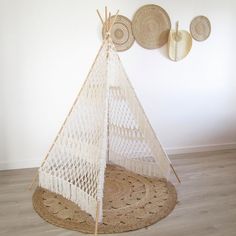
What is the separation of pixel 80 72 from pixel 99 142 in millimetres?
1349

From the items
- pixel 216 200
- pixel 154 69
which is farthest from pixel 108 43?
pixel 216 200

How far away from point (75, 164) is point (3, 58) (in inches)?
58.6

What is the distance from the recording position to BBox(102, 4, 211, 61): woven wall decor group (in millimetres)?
3855

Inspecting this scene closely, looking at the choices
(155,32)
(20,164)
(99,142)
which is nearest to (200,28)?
(155,32)

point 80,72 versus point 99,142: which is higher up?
point 80,72

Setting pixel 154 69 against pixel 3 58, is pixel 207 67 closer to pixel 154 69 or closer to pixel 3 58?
pixel 154 69

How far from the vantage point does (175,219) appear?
2.73m

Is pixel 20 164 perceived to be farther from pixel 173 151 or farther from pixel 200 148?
pixel 200 148

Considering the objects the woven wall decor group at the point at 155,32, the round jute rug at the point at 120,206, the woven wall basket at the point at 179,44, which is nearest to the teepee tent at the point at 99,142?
the round jute rug at the point at 120,206

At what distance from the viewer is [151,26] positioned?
13.0 ft

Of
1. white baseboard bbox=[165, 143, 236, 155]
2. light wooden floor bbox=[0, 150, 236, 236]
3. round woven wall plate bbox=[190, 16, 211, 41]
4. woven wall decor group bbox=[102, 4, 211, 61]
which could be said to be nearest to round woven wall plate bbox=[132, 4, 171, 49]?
woven wall decor group bbox=[102, 4, 211, 61]

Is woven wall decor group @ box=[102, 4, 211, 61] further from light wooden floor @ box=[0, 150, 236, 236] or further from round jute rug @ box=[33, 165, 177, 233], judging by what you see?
round jute rug @ box=[33, 165, 177, 233]

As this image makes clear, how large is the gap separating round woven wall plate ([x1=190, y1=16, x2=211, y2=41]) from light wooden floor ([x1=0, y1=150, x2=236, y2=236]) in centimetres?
164

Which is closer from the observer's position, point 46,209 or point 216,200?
point 46,209
